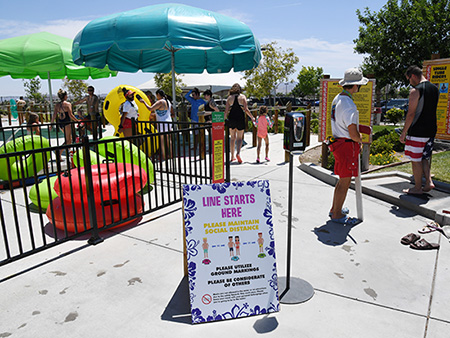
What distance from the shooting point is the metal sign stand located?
312 centimetres

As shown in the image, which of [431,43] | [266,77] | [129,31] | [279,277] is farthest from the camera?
[266,77]

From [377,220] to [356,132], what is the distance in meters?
1.50

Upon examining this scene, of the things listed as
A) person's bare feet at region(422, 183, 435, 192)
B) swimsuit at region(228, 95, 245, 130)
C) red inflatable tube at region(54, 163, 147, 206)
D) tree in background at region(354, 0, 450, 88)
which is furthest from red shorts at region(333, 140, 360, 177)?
tree in background at region(354, 0, 450, 88)

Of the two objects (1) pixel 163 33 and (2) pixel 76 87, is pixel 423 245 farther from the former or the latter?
(2) pixel 76 87

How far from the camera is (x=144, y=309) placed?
9.93 ft

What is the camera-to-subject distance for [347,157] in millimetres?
4562

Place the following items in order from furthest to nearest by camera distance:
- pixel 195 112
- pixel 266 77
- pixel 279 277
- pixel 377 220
A: pixel 266 77 → pixel 195 112 → pixel 377 220 → pixel 279 277

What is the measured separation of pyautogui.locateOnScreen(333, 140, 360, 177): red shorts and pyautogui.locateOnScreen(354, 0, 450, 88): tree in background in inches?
459

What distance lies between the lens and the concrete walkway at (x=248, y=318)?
278 centimetres

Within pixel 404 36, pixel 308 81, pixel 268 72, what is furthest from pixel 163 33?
pixel 308 81

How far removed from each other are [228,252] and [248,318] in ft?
1.83

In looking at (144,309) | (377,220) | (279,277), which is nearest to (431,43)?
(377,220)

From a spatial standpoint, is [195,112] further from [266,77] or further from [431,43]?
[266,77]

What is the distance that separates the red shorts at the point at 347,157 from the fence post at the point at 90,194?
3.05 m
